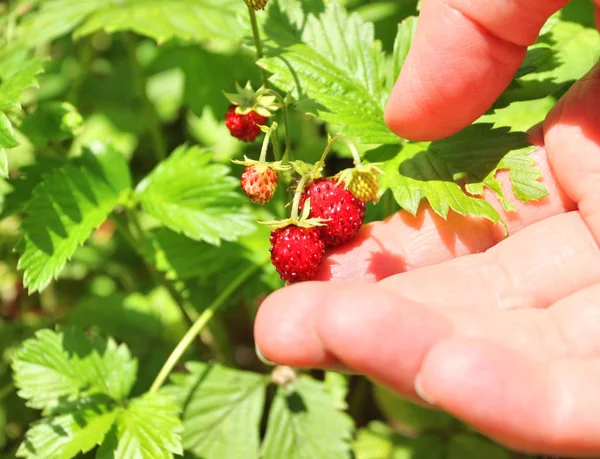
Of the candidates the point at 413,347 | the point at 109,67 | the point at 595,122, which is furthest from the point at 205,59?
the point at 413,347

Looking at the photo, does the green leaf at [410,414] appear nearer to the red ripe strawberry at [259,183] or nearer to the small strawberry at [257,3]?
the red ripe strawberry at [259,183]

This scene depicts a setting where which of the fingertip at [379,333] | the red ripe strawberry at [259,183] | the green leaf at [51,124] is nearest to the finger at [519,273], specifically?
the fingertip at [379,333]

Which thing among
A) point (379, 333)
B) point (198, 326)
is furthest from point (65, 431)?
point (379, 333)

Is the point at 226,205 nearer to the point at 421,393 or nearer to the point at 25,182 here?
the point at 25,182

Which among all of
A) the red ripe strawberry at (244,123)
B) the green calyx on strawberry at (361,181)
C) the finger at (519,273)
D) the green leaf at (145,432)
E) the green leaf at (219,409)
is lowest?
the green leaf at (219,409)

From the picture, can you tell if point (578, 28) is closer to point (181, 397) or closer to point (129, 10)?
point (129, 10)

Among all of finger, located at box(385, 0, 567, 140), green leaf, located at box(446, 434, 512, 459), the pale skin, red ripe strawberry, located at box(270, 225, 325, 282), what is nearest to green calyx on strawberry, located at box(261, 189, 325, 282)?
red ripe strawberry, located at box(270, 225, 325, 282)
